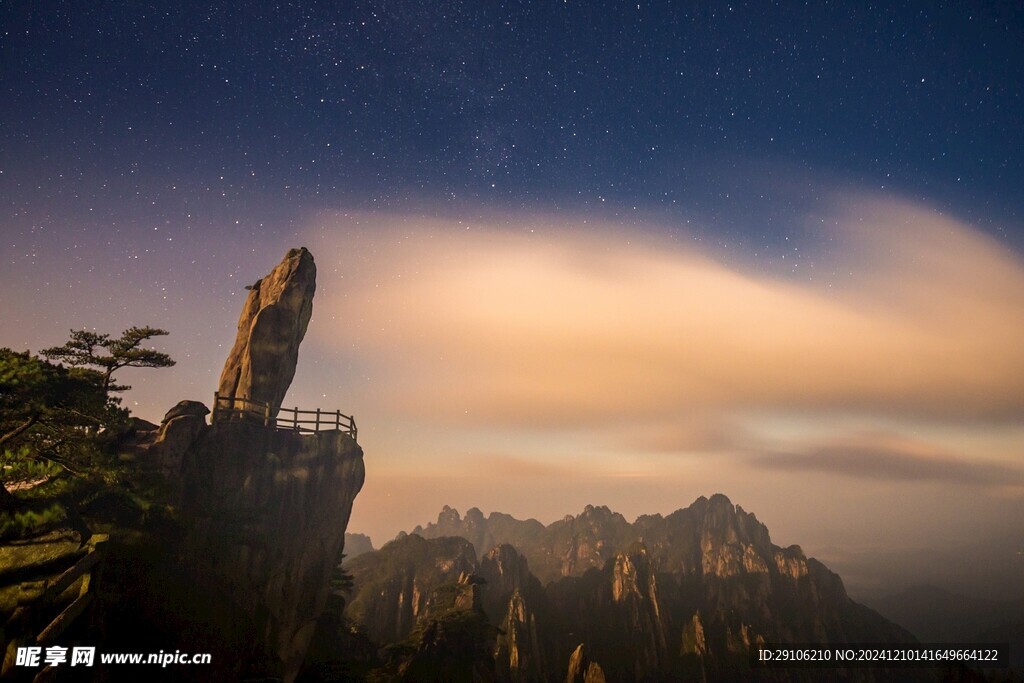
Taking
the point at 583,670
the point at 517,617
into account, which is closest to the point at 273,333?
the point at 583,670

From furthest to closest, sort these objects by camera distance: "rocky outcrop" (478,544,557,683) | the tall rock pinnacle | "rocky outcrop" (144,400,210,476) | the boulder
A: "rocky outcrop" (478,544,557,683) → the tall rock pinnacle → the boulder → "rocky outcrop" (144,400,210,476)

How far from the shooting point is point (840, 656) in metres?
148

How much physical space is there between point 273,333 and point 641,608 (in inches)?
5449

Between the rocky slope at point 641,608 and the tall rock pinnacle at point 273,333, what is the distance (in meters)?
82.5

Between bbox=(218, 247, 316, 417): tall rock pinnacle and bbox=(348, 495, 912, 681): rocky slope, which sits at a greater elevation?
bbox=(218, 247, 316, 417): tall rock pinnacle

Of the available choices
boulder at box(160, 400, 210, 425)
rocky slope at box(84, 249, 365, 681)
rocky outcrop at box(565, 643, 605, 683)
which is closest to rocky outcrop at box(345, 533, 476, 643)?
rocky outcrop at box(565, 643, 605, 683)

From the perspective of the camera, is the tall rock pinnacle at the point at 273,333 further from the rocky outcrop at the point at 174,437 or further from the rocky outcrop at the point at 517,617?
the rocky outcrop at the point at 517,617

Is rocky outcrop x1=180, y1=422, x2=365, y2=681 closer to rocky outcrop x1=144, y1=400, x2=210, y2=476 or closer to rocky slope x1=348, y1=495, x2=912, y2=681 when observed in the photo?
rocky outcrop x1=144, y1=400, x2=210, y2=476

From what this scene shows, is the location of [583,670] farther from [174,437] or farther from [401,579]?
[174,437]

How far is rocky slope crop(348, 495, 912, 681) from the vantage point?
391 ft

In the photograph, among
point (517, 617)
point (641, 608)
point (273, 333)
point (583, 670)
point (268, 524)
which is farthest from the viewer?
point (641, 608)

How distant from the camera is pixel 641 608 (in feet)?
457

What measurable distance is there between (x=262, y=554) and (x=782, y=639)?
175 metres

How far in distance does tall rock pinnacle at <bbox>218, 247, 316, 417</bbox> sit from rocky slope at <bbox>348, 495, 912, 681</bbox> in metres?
82.5
